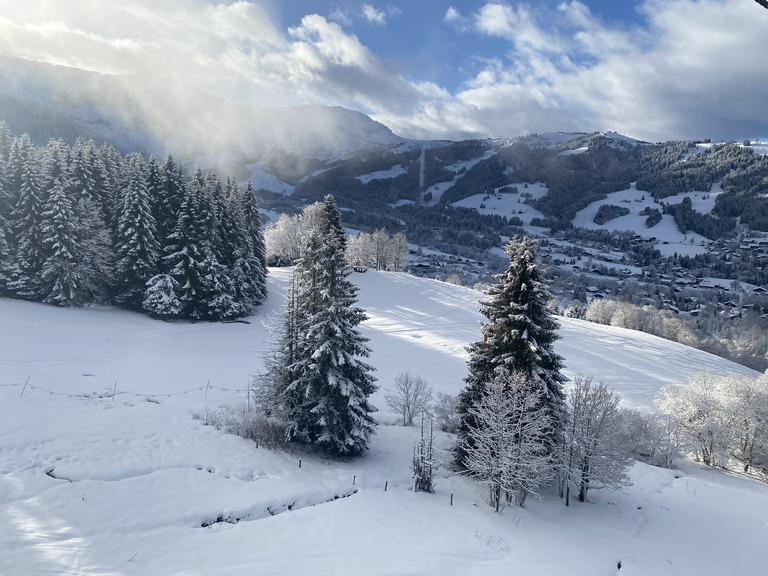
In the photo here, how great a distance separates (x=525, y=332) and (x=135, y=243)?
3811 centimetres

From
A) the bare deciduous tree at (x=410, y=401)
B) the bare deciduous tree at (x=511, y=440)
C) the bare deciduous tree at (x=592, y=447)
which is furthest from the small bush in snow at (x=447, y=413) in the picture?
the bare deciduous tree at (x=592, y=447)

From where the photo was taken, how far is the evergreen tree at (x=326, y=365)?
65.1ft

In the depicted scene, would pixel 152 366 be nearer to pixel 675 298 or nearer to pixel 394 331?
pixel 394 331

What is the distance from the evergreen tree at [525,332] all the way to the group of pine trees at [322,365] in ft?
19.1

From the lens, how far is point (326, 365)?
20.1 meters

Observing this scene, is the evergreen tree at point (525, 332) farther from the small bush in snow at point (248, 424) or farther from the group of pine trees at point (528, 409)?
the small bush in snow at point (248, 424)

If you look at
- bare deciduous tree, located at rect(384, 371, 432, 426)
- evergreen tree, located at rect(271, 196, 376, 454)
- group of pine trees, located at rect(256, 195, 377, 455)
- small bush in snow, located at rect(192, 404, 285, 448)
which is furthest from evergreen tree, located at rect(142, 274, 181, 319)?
bare deciduous tree, located at rect(384, 371, 432, 426)

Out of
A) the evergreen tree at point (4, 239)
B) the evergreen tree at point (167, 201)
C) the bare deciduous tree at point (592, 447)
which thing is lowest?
the bare deciduous tree at point (592, 447)

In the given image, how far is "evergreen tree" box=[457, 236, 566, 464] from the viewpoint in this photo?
18.8m

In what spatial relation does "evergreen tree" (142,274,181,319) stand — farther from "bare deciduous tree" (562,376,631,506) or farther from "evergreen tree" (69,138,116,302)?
"bare deciduous tree" (562,376,631,506)

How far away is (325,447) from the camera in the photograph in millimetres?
20734

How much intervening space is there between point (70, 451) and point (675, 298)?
170m

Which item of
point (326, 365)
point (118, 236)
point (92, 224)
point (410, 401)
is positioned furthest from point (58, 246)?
point (410, 401)

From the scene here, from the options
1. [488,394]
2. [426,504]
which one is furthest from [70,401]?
[488,394]
